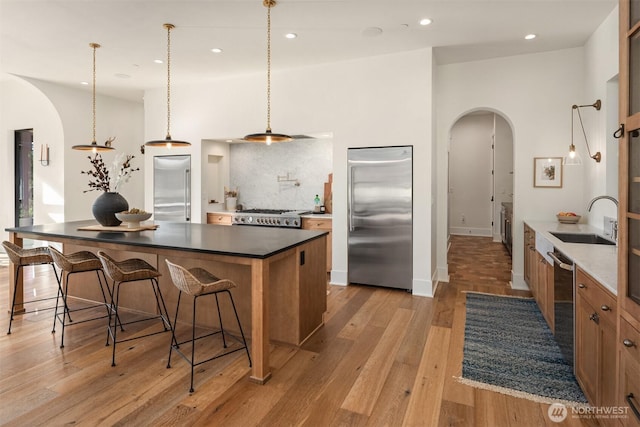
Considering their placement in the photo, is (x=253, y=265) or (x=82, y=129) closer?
(x=253, y=265)

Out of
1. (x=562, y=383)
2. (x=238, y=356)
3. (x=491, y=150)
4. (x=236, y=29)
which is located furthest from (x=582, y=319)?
(x=491, y=150)

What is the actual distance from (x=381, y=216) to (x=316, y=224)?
1.03 m

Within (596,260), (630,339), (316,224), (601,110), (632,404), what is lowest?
(632,404)

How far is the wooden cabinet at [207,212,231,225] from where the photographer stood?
5.91 metres

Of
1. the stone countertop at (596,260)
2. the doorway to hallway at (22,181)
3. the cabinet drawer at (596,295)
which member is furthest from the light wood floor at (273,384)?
the doorway to hallway at (22,181)

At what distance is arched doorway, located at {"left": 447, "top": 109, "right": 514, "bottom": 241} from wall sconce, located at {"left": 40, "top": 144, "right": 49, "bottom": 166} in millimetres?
8148

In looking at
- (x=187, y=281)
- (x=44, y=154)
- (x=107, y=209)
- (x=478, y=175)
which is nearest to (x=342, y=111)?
(x=107, y=209)

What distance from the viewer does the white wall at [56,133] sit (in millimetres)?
6082

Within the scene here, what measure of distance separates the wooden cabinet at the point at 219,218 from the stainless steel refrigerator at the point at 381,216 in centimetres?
213

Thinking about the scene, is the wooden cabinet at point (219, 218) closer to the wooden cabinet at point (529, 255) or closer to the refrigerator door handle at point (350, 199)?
the refrigerator door handle at point (350, 199)

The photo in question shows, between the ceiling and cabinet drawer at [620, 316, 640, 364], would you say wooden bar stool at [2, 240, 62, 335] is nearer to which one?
the ceiling

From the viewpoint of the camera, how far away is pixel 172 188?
6156mm

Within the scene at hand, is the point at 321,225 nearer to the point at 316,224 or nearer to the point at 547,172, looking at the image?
the point at 316,224

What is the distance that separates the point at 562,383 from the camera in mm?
2432
